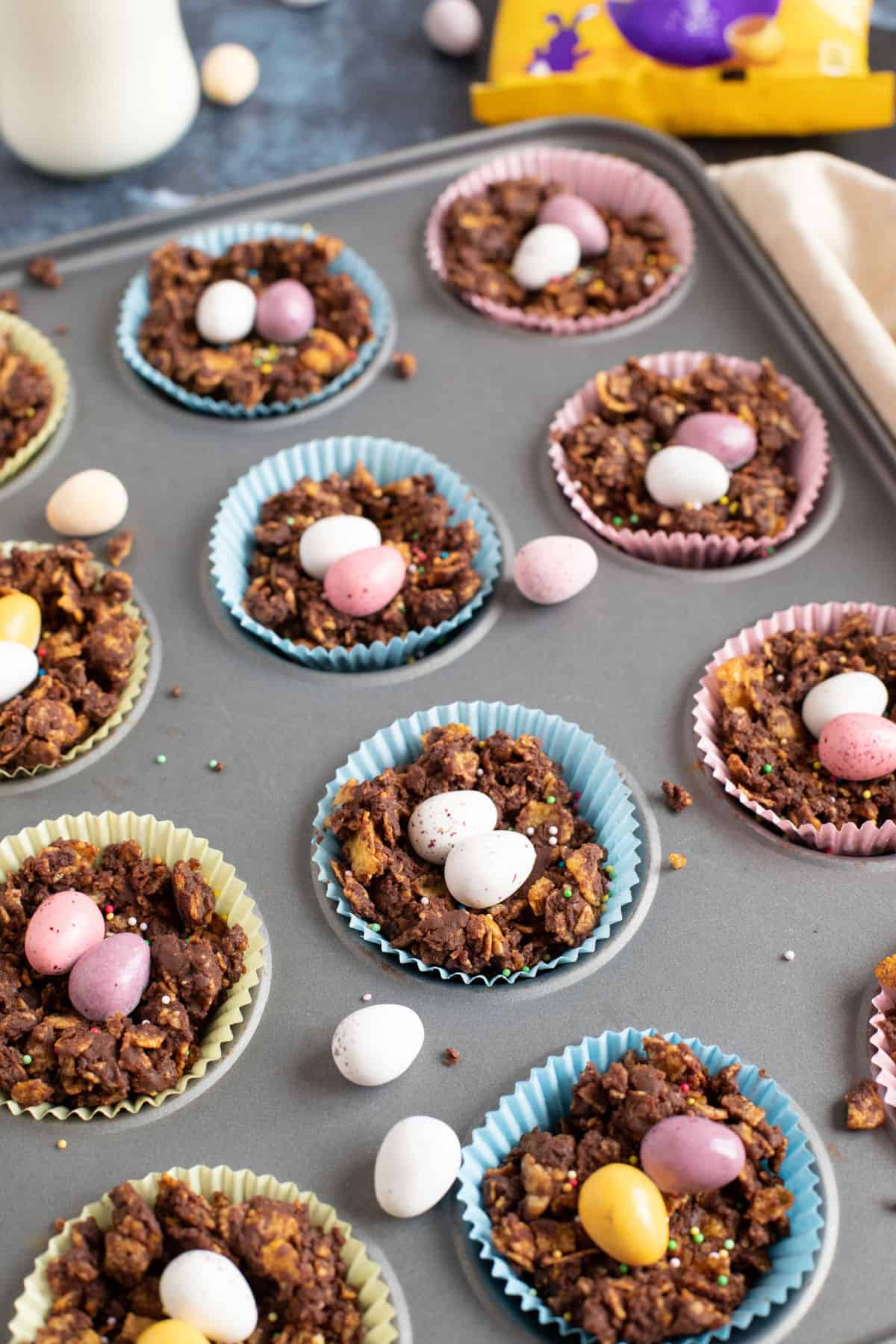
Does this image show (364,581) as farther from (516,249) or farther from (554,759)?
(516,249)

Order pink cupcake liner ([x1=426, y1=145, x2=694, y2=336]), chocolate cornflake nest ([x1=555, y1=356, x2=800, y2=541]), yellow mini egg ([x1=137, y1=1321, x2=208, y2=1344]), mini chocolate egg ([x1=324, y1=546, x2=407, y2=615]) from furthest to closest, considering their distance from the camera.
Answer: pink cupcake liner ([x1=426, y1=145, x2=694, y2=336]), chocolate cornflake nest ([x1=555, y1=356, x2=800, y2=541]), mini chocolate egg ([x1=324, y1=546, x2=407, y2=615]), yellow mini egg ([x1=137, y1=1321, x2=208, y2=1344])

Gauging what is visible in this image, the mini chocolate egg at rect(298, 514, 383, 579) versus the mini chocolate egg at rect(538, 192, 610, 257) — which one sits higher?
the mini chocolate egg at rect(538, 192, 610, 257)

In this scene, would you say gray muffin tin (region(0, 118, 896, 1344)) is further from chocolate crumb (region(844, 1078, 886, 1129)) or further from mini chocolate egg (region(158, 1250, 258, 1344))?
mini chocolate egg (region(158, 1250, 258, 1344))

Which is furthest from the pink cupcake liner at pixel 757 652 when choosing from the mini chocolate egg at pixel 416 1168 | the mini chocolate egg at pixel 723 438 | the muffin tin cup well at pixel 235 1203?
the muffin tin cup well at pixel 235 1203

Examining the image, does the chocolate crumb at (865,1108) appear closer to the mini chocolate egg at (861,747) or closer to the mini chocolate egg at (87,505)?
the mini chocolate egg at (861,747)

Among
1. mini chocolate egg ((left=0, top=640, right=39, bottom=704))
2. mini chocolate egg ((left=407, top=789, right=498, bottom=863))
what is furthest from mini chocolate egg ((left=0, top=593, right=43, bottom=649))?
mini chocolate egg ((left=407, top=789, right=498, bottom=863))

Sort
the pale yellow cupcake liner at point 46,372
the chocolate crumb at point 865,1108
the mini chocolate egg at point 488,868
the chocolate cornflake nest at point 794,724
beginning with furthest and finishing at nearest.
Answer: the pale yellow cupcake liner at point 46,372 < the chocolate cornflake nest at point 794,724 < the mini chocolate egg at point 488,868 < the chocolate crumb at point 865,1108
